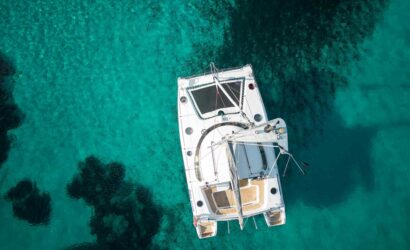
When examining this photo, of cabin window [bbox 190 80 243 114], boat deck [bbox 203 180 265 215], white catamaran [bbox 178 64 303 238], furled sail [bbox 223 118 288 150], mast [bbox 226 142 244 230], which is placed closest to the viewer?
furled sail [bbox 223 118 288 150]

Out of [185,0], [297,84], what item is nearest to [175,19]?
[185,0]

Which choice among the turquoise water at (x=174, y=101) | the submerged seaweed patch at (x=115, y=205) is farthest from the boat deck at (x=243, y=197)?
the submerged seaweed patch at (x=115, y=205)

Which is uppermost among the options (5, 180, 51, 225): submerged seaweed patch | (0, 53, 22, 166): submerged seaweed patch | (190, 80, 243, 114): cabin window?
(0, 53, 22, 166): submerged seaweed patch

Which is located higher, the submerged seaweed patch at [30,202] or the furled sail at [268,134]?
the furled sail at [268,134]

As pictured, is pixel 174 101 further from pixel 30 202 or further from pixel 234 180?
pixel 30 202

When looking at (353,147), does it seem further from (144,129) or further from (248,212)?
(144,129)

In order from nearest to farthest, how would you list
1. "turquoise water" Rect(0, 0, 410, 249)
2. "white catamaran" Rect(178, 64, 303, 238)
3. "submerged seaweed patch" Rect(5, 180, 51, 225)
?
"white catamaran" Rect(178, 64, 303, 238) → "turquoise water" Rect(0, 0, 410, 249) → "submerged seaweed patch" Rect(5, 180, 51, 225)

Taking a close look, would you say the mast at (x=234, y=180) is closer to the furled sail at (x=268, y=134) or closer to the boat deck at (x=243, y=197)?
the furled sail at (x=268, y=134)

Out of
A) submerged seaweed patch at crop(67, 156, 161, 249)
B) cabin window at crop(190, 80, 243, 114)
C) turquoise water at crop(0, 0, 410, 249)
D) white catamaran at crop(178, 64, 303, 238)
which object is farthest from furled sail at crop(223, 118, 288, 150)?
submerged seaweed patch at crop(67, 156, 161, 249)

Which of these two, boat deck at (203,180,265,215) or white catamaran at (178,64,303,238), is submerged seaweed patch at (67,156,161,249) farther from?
boat deck at (203,180,265,215)
